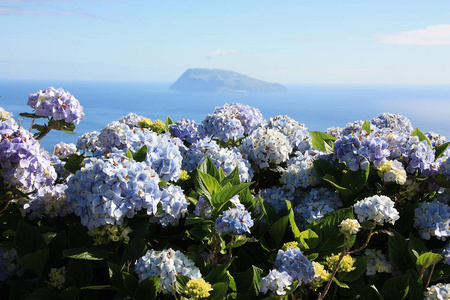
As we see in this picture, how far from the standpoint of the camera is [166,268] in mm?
2361

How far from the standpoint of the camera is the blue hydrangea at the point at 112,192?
8.02 ft

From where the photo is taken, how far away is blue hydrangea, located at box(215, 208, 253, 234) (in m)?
2.38

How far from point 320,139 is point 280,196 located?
2.59 ft

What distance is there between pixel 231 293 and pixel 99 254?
2.63 ft

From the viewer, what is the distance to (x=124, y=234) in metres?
2.53

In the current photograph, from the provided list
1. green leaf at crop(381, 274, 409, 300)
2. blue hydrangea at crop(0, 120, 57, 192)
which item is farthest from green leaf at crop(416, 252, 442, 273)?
blue hydrangea at crop(0, 120, 57, 192)

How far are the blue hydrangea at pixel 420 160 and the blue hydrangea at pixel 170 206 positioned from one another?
5.72ft

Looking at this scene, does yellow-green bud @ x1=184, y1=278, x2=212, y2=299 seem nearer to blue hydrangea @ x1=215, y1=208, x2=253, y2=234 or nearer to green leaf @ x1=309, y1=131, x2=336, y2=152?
blue hydrangea @ x1=215, y1=208, x2=253, y2=234

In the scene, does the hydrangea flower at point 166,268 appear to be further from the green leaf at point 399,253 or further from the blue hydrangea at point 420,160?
the blue hydrangea at point 420,160

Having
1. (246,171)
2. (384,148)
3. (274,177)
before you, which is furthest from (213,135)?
(384,148)

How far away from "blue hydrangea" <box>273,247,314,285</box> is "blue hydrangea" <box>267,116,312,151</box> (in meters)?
2.00

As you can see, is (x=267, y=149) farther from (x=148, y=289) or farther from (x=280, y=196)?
(x=148, y=289)

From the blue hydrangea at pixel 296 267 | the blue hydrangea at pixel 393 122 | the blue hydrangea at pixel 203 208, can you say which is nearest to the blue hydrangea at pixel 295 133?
the blue hydrangea at pixel 393 122

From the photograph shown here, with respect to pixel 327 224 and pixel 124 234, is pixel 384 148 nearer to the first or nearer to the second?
pixel 327 224
